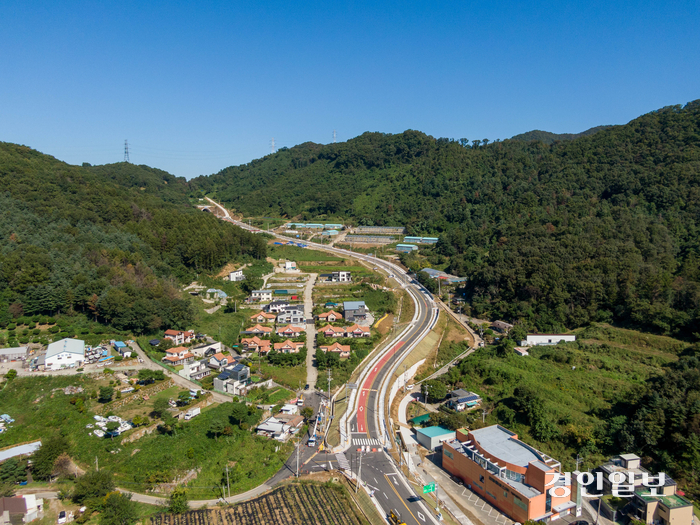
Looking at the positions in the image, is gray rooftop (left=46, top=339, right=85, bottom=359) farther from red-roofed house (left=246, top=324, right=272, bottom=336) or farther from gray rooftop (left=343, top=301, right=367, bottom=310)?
gray rooftop (left=343, top=301, right=367, bottom=310)

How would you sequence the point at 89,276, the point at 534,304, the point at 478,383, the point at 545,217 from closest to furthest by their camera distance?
the point at 478,383 → the point at 89,276 → the point at 534,304 → the point at 545,217

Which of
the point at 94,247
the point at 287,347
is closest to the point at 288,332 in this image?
the point at 287,347

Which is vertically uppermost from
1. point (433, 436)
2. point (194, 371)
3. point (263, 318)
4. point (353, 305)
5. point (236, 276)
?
point (236, 276)

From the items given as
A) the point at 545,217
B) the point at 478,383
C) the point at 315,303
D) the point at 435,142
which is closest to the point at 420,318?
the point at 315,303

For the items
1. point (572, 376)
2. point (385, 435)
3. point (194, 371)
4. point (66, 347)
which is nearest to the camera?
point (385, 435)

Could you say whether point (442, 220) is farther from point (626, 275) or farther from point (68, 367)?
point (68, 367)

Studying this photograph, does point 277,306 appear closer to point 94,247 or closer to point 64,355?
point 94,247

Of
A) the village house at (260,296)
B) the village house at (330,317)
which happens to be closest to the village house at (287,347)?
the village house at (330,317)

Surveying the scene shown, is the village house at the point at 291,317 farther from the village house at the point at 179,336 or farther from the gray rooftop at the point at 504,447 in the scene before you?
the gray rooftop at the point at 504,447
